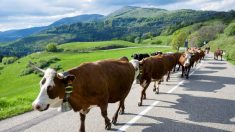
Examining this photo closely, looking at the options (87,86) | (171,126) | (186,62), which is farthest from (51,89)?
(186,62)

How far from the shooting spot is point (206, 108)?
11539 mm

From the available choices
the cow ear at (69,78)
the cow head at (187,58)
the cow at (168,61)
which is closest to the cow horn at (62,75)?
the cow ear at (69,78)

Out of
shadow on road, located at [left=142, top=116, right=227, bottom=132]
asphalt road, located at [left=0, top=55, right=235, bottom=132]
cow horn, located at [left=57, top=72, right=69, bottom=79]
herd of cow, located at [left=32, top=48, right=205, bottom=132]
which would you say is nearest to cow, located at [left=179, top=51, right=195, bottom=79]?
asphalt road, located at [left=0, top=55, right=235, bottom=132]

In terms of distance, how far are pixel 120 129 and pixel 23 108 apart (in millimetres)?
4748

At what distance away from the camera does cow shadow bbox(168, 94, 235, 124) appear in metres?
9.97

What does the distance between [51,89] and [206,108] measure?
262 inches

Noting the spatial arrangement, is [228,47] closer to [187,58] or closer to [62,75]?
[187,58]

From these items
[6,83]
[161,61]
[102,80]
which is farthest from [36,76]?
[102,80]

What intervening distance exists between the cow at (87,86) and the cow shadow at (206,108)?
7.65 feet

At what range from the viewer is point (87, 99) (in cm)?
761

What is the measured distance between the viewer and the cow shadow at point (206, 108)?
9969 millimetres

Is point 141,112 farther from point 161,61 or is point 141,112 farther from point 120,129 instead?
point 161,61

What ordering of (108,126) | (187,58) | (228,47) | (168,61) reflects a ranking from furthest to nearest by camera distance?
(228,47) < (187,58) < (168,61) < (108,126)

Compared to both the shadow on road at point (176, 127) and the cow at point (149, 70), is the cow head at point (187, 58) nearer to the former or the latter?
the cow at point (149, 70)
